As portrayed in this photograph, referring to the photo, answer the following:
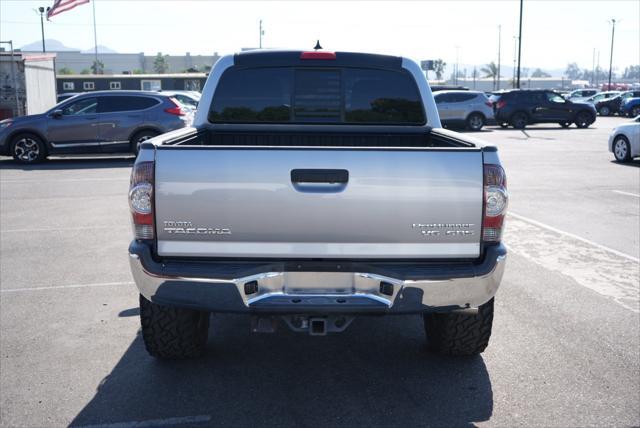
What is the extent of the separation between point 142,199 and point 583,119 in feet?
104

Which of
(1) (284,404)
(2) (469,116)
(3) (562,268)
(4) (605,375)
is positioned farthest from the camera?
(2) (469,116)

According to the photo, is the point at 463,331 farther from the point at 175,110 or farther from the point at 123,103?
the point at 123,103

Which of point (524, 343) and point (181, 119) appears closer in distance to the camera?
point (524, 343)

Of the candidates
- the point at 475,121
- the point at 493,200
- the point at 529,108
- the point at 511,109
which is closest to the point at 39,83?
the point at 475,121

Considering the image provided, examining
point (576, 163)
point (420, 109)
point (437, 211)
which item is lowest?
point (576, 163)

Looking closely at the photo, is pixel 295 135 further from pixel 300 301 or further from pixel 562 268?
pixel 562 268

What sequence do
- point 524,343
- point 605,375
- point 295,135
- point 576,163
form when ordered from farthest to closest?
point 576,163 → point 295,135 → point 524,343 → point 605,375

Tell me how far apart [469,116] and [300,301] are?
27173 mm

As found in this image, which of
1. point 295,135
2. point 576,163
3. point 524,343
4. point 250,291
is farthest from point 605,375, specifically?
point 576,163

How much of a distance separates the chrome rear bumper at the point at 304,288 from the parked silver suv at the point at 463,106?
1040 inches

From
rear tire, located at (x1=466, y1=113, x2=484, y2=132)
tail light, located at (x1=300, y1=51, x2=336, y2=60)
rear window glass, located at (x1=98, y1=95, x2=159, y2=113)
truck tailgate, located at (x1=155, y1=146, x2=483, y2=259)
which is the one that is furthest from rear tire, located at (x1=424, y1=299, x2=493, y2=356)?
rear tire, located at (x1=466, y1=113, x2=484, y2=132)

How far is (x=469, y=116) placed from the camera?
29750 millimetres

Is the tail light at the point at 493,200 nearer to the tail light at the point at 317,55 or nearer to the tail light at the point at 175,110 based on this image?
the tail light at the point at 317,55

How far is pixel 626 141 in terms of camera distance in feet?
56.0
